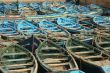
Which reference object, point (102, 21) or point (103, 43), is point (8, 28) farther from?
point (102, 21)

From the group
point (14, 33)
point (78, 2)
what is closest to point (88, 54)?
point (14, 33)

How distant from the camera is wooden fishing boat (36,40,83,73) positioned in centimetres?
1373

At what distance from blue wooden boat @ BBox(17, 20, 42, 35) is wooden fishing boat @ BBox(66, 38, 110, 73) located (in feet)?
9.91

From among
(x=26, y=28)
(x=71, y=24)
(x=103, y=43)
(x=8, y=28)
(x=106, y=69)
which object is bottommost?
(x=106, y=69)

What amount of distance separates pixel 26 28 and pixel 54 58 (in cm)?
562

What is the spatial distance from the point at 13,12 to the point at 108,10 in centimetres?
890

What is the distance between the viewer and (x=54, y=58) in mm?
15312

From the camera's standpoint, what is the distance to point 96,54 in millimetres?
15867

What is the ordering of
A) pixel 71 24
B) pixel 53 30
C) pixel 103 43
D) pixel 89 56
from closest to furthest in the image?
pixel 89 56 → pixel 103 43 → pixel 53 30 → pixel 71 24

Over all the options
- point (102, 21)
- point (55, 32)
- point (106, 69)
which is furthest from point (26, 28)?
point (106, 69)

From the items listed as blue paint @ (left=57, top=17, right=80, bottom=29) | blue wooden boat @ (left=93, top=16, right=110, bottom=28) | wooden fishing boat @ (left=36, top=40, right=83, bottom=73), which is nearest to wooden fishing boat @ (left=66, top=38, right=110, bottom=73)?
wooden fishing boat @ (left=36, top=40, right=83, bottom=73)

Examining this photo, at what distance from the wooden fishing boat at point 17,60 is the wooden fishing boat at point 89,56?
2301 millimetres

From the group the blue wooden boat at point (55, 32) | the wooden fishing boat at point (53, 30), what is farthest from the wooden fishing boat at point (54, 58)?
the wooden fishing boat at point (53, 30)

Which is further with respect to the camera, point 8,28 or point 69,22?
point 69,22
